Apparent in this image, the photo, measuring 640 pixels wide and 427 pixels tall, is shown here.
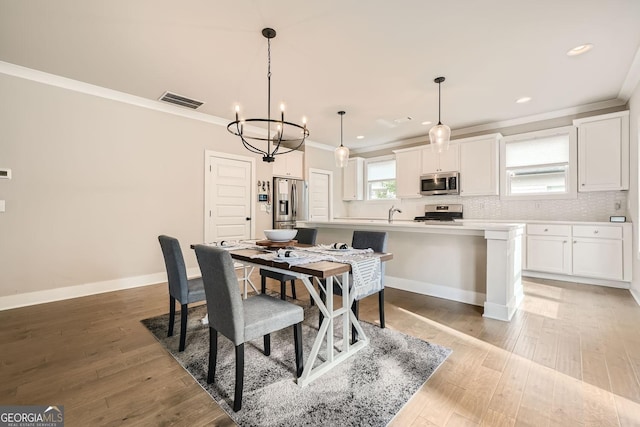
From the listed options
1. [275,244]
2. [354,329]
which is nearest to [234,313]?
[275,244]

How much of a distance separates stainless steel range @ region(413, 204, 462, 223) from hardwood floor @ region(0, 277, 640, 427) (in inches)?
101

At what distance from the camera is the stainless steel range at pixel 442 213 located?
546 cm

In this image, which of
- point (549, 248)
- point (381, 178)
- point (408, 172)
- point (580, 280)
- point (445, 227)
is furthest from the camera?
point (381, 178)

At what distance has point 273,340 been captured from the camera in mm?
2287

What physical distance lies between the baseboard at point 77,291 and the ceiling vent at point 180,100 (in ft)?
8.23

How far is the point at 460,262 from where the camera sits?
123 inches

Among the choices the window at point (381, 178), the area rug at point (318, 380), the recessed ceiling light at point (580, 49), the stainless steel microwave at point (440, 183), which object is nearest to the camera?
the area rug at point (318, 380)

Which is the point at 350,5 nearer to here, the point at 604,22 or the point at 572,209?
the point at 604,22

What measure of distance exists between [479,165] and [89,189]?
19.9 feet

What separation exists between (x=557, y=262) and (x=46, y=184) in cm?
692

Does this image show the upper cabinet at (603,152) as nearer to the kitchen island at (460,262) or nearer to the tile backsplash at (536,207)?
the tile backsplash at (536,207)

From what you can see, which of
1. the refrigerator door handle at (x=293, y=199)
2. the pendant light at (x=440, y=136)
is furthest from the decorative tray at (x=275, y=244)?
the refrigerator door handle at (x=293, y=199)

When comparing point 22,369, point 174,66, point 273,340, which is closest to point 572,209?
point 273,340

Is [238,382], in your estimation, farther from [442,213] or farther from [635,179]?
[442,213]
